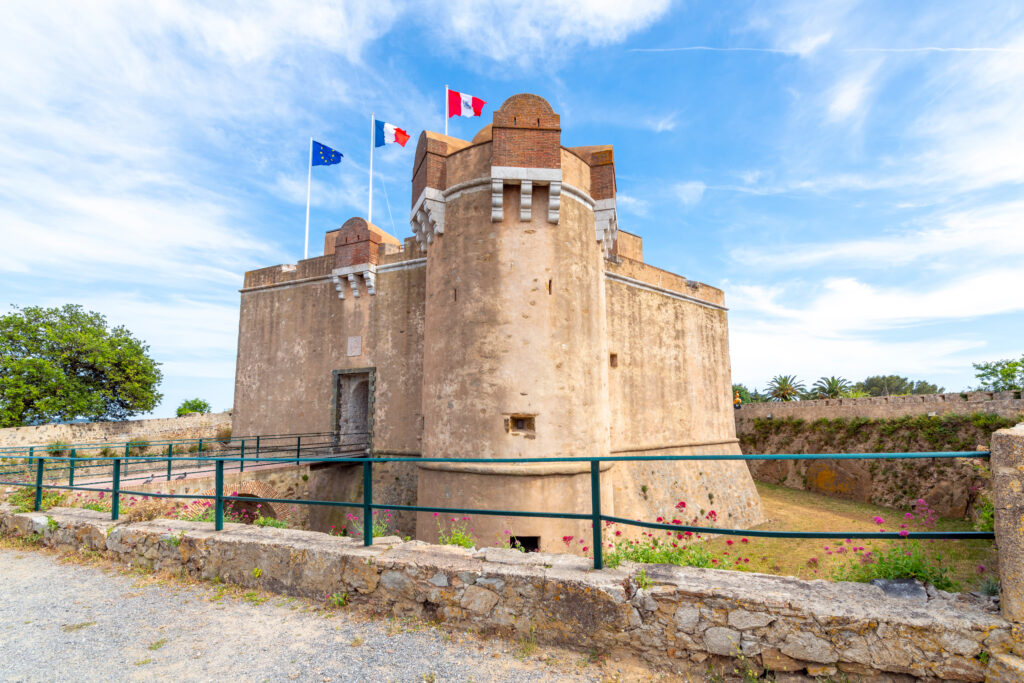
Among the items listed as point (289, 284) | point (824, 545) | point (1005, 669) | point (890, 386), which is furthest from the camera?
point (890, 386)

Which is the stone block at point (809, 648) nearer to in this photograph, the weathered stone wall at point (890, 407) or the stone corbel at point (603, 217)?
the stone corbel at point (603, 217)

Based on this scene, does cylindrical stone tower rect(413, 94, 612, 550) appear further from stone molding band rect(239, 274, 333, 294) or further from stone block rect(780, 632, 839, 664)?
stone molding band rect(239, 274, 333, 294)

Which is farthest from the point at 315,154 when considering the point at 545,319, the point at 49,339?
the point at 49,339

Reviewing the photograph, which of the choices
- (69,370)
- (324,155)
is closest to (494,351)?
(324,155)

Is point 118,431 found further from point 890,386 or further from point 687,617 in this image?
point 890,386

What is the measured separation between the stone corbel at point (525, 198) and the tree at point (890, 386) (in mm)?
58961

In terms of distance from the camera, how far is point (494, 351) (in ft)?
32.8

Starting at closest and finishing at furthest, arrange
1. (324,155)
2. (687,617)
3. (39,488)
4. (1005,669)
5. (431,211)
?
(1005,669) < (687,617) < (39,488) < (431,211) < (324,155)

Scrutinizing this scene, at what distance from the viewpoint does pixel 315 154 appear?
2028cm

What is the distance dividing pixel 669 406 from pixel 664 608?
49.1 feet

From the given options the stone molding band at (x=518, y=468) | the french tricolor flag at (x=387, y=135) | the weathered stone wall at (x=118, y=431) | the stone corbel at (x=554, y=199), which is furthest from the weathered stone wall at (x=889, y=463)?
the weathered stone wall at (x=118, y=431)

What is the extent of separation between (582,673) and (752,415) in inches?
1127

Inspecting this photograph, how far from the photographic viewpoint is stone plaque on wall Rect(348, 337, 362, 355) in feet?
52.5

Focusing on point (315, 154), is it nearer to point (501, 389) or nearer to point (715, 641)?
point (501, 389)
